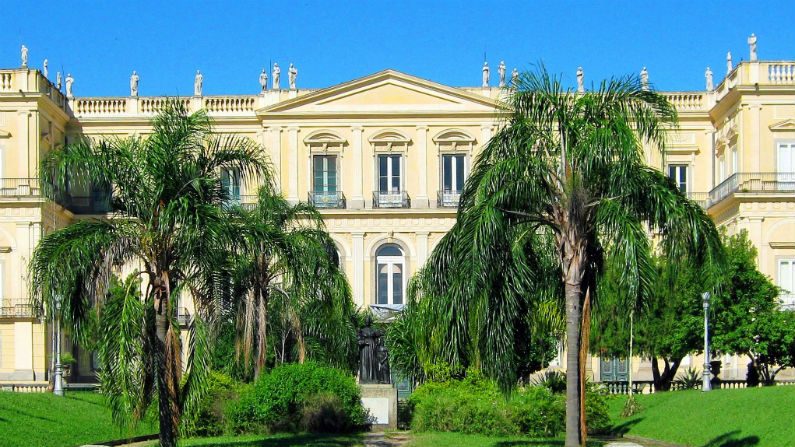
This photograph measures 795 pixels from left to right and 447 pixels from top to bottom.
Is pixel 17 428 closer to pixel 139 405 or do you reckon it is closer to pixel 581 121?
pixel 139 405

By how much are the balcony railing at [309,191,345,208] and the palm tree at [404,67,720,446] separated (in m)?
35.9

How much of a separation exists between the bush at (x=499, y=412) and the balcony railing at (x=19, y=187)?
2580cm

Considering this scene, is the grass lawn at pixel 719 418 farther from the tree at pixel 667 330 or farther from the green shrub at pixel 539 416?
the tree at pixel 667 330

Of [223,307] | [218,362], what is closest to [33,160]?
[218,362]

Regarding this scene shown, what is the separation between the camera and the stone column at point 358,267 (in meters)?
60.9

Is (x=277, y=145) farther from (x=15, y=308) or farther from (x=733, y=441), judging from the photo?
(x=733, y=441)

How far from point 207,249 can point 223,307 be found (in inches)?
114

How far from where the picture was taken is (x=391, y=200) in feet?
203

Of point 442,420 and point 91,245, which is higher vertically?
point 91,245

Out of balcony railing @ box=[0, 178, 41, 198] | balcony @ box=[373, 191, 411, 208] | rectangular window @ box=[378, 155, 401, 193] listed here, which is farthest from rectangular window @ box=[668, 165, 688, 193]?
balcony railing @ box=[0, 178, 41, 198]

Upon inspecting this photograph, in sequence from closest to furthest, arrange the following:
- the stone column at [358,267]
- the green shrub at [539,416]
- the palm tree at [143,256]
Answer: the palm tree at [143,256] → the green shrub at [539,416] → the stone column at [358,267]

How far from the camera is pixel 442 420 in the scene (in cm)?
3497

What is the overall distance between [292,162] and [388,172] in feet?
13.5

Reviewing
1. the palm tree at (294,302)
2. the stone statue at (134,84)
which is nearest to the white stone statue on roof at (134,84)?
the stone statue at (134,84)
